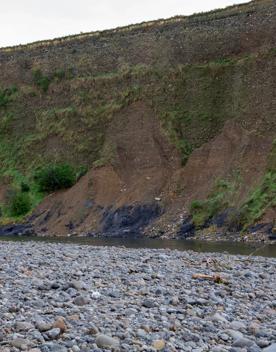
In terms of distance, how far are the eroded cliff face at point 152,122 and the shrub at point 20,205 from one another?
1332 millimetres

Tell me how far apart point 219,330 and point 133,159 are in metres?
40.0

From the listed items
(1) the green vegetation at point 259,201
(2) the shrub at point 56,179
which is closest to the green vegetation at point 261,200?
(1) the green vegetation at point 259,201

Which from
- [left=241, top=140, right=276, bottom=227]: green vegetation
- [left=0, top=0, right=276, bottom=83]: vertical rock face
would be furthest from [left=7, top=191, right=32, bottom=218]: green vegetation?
[left=241, top=140, right=276, bottom=227]: green vegetation

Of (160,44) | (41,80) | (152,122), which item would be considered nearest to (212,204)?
(152,122)

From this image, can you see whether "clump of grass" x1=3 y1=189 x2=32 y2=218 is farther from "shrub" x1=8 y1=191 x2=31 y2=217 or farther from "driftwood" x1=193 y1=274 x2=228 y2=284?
"driftwood" x1=193 y1=274 x2=228 y2=284

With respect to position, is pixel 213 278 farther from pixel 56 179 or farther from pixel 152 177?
pixel 56 179

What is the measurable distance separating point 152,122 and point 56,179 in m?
8.97

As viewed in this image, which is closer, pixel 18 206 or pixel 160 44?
pixel 18 206

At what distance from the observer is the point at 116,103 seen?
55.0 meters

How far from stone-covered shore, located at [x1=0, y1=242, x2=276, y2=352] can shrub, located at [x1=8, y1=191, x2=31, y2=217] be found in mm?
33513

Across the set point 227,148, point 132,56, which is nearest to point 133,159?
point 227,148

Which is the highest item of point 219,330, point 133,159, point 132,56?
point 132,56

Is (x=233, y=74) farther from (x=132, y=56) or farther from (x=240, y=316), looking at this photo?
(x=240, y=316)

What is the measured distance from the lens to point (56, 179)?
49531mm
